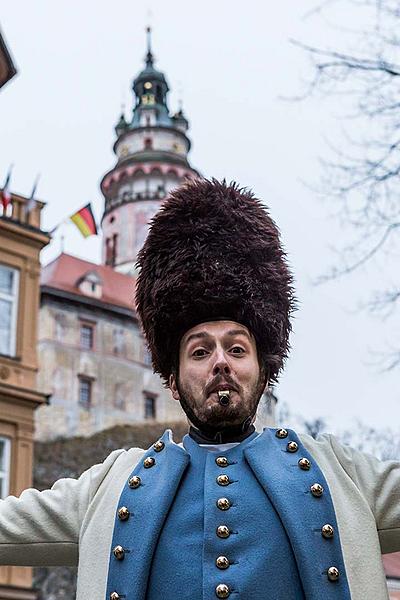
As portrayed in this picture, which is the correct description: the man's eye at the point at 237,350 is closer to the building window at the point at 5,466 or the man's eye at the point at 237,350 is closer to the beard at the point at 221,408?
the beard at the point at 221,408

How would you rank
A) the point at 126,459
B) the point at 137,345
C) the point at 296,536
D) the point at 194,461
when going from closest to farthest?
the point at 296,536 < the point at 194,461 < the point at 126,459 < the point at 137,345

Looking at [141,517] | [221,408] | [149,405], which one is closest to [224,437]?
[221,408]

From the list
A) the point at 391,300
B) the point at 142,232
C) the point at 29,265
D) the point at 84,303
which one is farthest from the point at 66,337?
the point at 391,300

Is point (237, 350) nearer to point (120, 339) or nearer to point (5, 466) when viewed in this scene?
point (5, 466)

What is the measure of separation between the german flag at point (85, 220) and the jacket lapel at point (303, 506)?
18.5 metres

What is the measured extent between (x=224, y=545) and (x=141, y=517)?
11.6 inches

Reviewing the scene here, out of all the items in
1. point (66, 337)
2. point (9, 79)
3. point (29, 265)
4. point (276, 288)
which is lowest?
point (276, 288)

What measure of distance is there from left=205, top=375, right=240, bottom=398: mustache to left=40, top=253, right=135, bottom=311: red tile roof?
41826 mm

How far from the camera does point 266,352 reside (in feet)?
Result: 10.2

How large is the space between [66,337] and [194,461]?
4169cm

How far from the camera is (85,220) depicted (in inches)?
844

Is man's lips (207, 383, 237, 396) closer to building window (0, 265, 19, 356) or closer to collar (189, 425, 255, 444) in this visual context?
collar (189, 425, 255, 444)

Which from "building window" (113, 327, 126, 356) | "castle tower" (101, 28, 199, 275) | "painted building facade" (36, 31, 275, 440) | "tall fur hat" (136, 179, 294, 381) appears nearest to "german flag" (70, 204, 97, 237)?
"tall fur hat" (136, 179, 294, 381)

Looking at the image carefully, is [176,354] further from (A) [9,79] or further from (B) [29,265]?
(B) [29,265]
